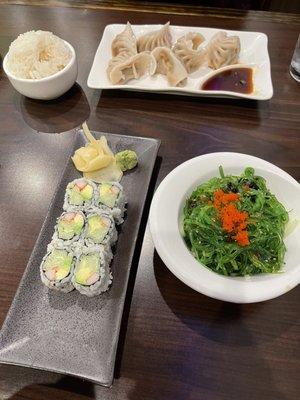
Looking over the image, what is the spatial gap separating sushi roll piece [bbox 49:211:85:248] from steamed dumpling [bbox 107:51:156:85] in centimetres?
83

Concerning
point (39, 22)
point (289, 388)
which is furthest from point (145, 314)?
point (39, 22)

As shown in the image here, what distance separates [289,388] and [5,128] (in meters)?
1.63

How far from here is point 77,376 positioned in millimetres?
1021

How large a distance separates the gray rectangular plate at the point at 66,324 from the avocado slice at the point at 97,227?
0.09 m

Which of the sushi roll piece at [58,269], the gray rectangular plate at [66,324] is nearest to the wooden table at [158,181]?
the gray rectangular plate at [66,324]

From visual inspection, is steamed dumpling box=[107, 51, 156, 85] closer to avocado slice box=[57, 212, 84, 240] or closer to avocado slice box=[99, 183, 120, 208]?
avocado slice box=[99, 183, 120, 208]

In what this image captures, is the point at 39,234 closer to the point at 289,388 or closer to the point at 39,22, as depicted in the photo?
the point at 289,388

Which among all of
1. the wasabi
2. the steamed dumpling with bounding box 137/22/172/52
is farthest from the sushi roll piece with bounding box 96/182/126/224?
the steamed dumpling with bounding box 137/22/172/52

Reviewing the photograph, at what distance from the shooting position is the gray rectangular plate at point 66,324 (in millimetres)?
1045

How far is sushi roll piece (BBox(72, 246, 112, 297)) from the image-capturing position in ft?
3.78

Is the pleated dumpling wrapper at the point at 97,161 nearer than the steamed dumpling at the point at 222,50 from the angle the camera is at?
Yes

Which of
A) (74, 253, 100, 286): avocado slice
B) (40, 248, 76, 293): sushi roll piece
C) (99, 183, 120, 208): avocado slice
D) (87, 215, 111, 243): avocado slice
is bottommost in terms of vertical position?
(40, 248, 76, 293): sushi roll piece

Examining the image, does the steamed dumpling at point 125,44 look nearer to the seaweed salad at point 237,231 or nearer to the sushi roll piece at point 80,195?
the sushi roll piece at point 80,195

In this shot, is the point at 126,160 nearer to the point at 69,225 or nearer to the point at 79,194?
the point at 79,194
